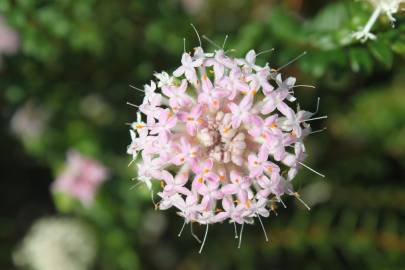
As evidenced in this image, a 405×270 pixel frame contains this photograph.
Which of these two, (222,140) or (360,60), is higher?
(360,60)

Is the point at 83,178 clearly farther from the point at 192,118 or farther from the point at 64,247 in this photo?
the point at 192,118

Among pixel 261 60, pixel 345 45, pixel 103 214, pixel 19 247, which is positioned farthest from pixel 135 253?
pixel 345 45

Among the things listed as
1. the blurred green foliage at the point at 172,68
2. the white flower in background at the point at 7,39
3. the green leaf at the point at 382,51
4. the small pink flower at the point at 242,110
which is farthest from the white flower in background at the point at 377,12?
the white flower in background at the point at 7,39

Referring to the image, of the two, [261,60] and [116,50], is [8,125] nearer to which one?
[116,50]

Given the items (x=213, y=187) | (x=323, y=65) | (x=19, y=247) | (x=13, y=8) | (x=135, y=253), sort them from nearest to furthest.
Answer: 1. (x=213, y=187)
2. (x=323, y=65)
3. (x=13, y=8)
4. (x=135, y=253)
5. (x=19, y=247)

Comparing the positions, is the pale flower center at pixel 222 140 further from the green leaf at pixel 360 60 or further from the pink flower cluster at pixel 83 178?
the pink flower cluster at pixel 83 178

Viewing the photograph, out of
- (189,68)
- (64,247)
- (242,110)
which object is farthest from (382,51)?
(64,247)
